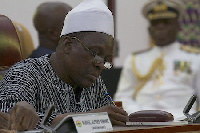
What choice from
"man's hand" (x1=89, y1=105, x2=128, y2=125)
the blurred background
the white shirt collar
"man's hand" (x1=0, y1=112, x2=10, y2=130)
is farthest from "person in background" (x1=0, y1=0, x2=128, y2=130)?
the blurred background

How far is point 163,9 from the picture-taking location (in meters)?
4.47

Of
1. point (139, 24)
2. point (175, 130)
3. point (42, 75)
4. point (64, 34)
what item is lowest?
point (175, 130)

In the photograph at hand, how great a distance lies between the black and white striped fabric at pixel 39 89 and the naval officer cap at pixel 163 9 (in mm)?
2375

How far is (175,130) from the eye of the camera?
156 centimetres

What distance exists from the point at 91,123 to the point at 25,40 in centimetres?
129

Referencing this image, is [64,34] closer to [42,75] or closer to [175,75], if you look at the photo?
[42,75]

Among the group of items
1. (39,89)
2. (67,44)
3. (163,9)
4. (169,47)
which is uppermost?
(163,9)

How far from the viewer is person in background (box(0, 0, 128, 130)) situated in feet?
6.29

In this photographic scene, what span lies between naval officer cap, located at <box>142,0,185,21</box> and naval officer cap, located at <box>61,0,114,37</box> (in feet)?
7.91

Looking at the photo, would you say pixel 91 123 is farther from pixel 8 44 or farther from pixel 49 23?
pixel 49 23

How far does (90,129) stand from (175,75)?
9.49 feet

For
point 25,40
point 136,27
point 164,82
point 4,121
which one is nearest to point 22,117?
point 4,121

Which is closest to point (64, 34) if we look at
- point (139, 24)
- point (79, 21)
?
point (79, 21)

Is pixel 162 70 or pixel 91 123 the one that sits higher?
pixel 162 70
